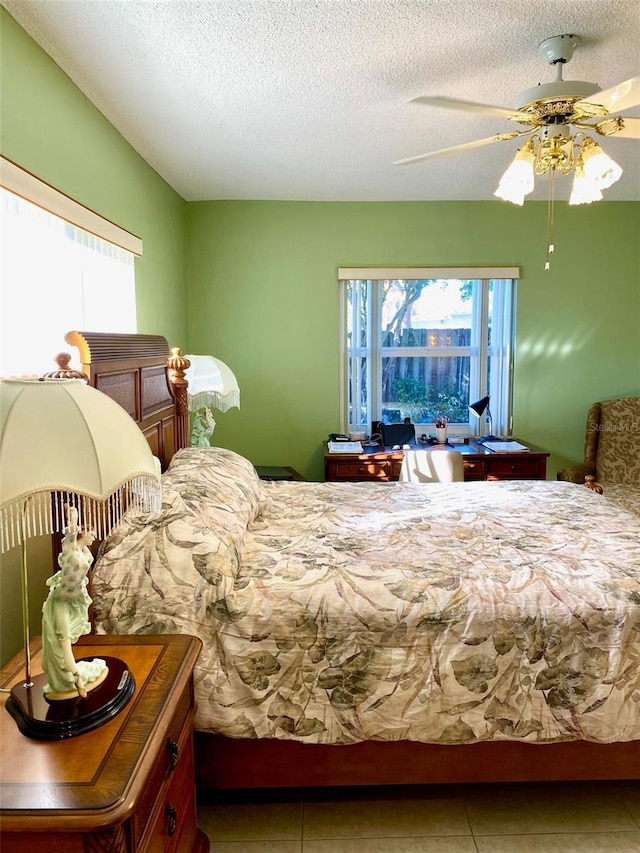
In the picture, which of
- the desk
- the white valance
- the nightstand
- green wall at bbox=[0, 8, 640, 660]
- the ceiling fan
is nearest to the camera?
the nightstand

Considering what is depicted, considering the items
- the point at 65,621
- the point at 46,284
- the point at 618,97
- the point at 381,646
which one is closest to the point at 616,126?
the point at 618,97

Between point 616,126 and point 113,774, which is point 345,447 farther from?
point 113,774

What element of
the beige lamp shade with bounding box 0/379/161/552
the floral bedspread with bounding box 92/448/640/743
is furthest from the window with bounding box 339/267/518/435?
the beige lamp shade with bounding box 0/379/161/552

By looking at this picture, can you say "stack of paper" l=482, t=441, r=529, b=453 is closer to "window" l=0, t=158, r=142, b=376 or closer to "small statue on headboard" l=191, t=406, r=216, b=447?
"small statue on headboard" l=191, t=406, r=216, b=447

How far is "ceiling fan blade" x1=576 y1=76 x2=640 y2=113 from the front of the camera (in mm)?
1634

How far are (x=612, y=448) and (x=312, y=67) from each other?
3.24m

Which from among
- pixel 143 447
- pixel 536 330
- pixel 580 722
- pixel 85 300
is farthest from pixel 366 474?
pixel 143 447

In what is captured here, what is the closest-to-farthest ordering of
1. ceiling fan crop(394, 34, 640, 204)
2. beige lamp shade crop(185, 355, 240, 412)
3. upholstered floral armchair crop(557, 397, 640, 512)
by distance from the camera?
ceiling fan crop(394, 34, 640, 204) → beige lamp shade crop(185, 355, 240, 412) → upholstered floral armchair crop(557, 397, 640, 512)

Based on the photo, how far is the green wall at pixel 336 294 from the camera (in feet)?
13.7

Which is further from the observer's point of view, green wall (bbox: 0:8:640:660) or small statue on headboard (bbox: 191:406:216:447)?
green wall (bbox: 0:8:640:660)

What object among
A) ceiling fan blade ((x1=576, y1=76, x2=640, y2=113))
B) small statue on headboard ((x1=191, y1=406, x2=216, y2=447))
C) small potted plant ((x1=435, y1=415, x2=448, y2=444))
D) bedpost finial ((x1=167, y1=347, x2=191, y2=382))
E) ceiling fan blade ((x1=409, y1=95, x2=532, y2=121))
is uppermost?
ceiling fan blade ((x1=409, y1=95, x2=532, y2=121))

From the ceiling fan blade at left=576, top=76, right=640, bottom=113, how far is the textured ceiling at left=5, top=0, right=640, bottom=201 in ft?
0.99

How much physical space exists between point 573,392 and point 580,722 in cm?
317

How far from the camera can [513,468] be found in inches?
157
